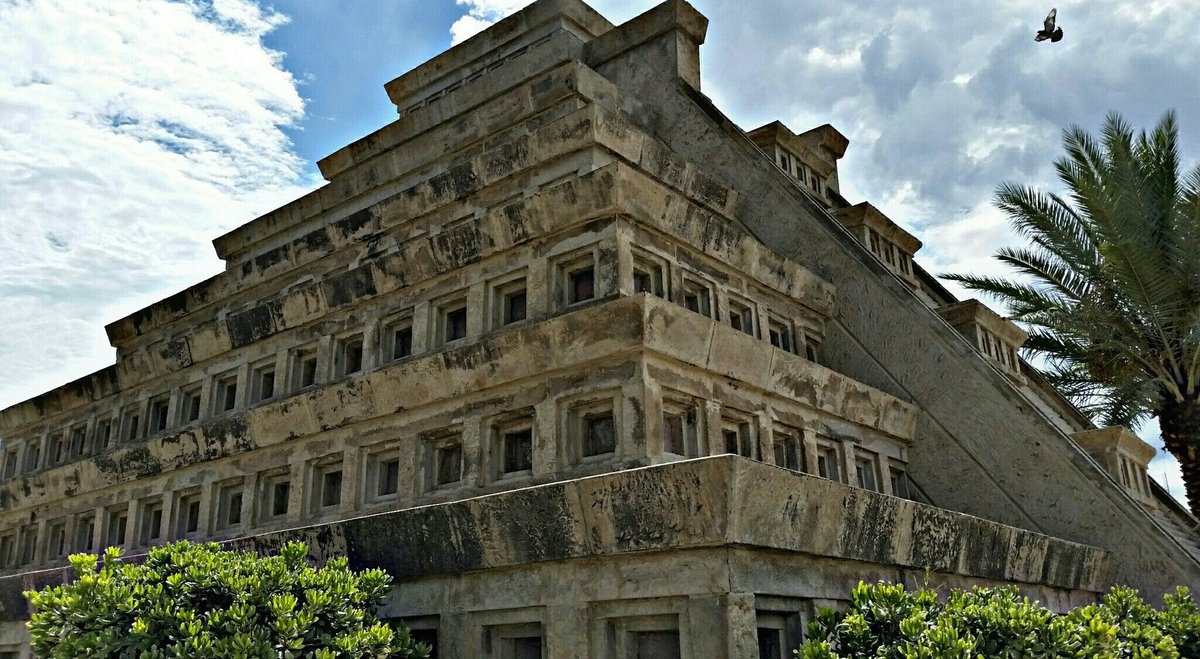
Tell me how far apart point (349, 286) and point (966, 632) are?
31.3 feet

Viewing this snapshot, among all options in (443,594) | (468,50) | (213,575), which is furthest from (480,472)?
(468,50)

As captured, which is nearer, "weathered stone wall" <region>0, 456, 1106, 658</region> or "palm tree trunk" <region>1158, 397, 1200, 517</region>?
"weathered stone wall" <region>0, 456, 1106, 658</region>

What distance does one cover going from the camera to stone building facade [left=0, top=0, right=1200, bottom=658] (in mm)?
7809

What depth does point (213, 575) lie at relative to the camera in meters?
7.85

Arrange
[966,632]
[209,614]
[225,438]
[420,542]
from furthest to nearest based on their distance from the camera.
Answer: [225,438] < [420,542] < [209,614] < [966,632]

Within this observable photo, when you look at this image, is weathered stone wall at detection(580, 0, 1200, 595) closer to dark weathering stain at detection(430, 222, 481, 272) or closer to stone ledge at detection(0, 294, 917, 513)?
stone ledge at detection(0, 294, 917, 513)

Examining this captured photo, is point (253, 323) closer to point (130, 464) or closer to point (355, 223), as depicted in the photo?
point (355, 223)

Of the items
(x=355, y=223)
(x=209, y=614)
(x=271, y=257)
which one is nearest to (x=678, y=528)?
(x=209, y=614)

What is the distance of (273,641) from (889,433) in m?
8.53

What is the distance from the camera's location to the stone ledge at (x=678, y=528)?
7.11 meters

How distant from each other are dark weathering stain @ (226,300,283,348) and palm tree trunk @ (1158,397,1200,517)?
47.2ft

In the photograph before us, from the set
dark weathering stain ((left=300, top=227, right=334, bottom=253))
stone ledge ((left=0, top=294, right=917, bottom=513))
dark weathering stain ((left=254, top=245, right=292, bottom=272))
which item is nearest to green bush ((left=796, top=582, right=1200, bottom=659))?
stone ledge ((left=0, top=294, right=917, bottom=513))

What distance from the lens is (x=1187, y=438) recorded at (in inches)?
603

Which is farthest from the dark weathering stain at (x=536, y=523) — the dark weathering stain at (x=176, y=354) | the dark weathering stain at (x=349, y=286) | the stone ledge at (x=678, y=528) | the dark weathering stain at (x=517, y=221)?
A: the dark weathering stain at (x=176, y=354)
